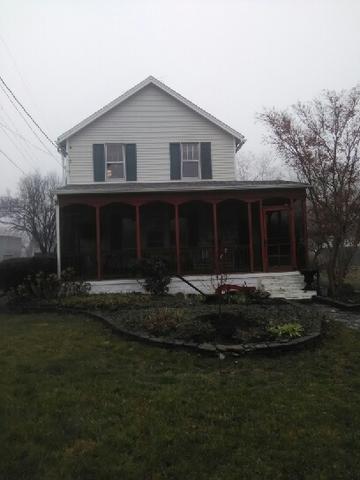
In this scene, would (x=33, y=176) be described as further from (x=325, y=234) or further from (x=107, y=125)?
(x=325, y=234)

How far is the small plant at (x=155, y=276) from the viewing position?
14.5m

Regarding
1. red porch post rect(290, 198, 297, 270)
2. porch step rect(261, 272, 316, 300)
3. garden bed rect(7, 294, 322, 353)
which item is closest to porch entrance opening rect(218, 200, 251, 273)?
red porch post rect(290, 198, 297, 270)

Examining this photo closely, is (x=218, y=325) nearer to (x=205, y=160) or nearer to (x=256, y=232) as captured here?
(x=256, y=232)

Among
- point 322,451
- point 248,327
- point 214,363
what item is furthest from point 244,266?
point 322,451

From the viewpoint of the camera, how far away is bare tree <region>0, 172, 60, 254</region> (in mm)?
34094

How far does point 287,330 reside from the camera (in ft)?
25.4

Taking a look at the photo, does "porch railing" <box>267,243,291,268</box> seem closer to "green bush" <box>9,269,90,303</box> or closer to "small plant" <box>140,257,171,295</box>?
"small plant" <box>140,257,171,295</box>

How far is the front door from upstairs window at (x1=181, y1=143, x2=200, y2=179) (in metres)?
3.20

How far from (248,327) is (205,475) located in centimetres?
479

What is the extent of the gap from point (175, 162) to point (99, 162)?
113 inches

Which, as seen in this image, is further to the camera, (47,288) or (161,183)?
(161,183)

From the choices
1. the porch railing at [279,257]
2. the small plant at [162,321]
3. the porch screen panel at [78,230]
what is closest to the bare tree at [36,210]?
the porch screen panel at [78,230]

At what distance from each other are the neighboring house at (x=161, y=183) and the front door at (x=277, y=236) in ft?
0.12

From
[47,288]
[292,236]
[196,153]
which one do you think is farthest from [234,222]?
[47,288]
